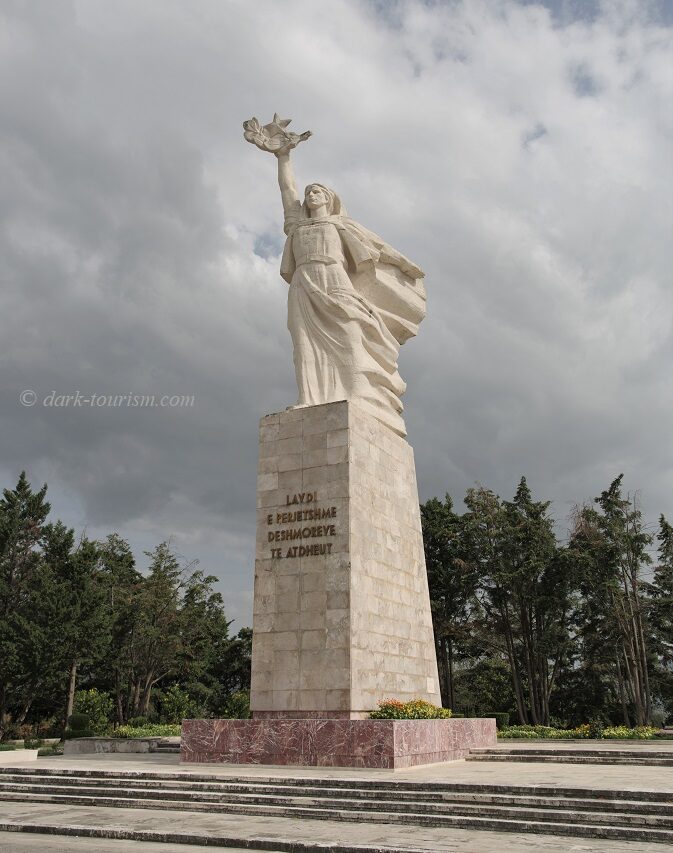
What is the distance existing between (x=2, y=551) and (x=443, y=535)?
17549mm

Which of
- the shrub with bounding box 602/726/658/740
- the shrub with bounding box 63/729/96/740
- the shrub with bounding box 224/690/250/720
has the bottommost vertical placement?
the shrub with bounding box 602/726/658/740

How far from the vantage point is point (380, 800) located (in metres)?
7.37

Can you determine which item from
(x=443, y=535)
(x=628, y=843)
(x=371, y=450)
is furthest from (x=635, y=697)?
(x=628, y=843)

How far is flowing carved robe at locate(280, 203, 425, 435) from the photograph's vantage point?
1364cm

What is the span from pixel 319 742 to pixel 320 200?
9.43 meters

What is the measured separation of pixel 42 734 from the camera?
29953 mm

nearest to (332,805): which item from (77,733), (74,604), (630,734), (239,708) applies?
(630,734)

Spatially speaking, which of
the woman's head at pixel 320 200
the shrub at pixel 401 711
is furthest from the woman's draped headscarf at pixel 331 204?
the shrub at pixel 401 711

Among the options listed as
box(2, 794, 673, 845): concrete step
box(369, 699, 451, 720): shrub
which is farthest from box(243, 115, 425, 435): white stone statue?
box(2, 794, 673, 845): concrete step

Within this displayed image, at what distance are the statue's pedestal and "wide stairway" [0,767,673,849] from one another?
1709mm

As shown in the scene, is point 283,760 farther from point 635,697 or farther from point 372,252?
point 635,697

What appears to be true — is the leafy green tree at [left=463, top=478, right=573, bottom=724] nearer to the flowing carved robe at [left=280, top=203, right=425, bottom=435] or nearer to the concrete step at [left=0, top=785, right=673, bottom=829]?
the flowing carved robe at [left=280, top=203, right=425, bottom=435]

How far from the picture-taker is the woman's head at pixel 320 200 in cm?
1458

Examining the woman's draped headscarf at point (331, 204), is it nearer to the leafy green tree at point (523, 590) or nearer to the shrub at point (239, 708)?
the shrub at point (239, 708)
